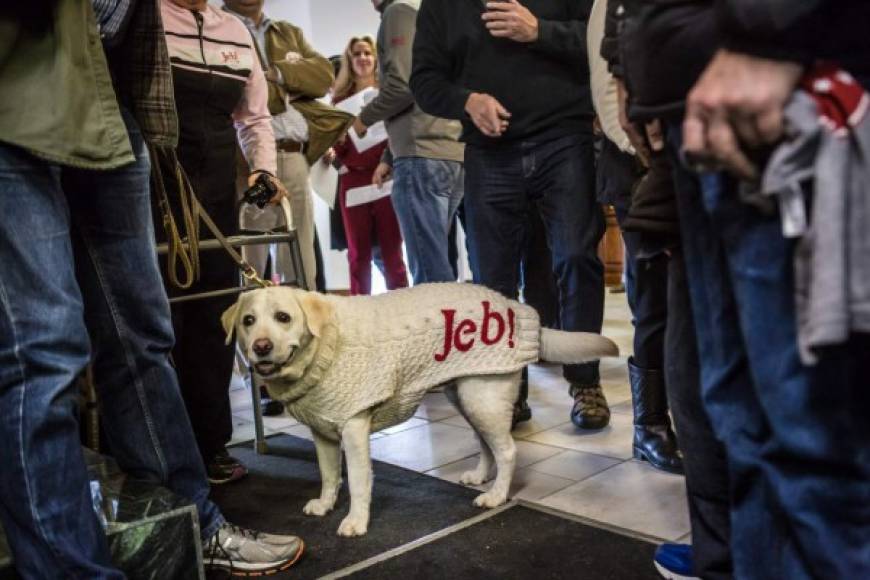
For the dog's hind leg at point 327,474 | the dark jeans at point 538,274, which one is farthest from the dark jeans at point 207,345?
the dark jeans at point 538,274

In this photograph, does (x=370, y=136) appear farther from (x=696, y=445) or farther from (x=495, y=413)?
(x=696, y=445)

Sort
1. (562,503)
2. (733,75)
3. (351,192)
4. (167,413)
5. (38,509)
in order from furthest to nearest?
(351,192), (562,503), (167,413), (38,509), (733,75)

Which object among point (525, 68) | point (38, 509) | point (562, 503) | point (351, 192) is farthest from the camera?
point (351, 192)

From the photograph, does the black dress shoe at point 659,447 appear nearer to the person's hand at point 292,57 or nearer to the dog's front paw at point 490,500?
the dog's front paw at point 490,500

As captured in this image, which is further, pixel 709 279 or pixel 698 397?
pixel 698 397

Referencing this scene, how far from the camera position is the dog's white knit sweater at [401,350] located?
192 centimetres

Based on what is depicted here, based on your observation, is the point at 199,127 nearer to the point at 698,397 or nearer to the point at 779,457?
the point at 698,397

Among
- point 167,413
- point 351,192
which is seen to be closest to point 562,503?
point 167,413

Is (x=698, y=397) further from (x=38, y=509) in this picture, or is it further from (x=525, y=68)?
(x=525, y=68)

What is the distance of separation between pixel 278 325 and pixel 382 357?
0.89 feet

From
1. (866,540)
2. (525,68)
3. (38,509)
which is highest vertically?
(525,68)

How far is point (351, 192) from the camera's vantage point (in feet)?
13.3

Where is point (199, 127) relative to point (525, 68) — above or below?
below

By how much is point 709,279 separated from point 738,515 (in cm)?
27
